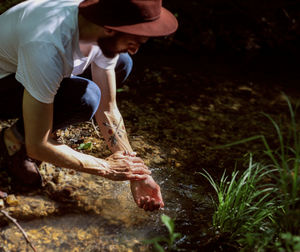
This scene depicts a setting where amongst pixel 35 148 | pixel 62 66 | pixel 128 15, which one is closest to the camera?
pixel 128 15

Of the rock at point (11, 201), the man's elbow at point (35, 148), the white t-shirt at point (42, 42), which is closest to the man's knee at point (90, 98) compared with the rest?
the white t-shirt at point (42, 42)

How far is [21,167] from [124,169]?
0.60 m

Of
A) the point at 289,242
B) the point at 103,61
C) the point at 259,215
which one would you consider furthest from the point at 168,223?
the point at 103,61

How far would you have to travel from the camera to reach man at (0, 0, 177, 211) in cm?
155

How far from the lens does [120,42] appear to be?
5.44 feet

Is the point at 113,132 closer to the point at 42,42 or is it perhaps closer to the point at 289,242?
the point at 42,42

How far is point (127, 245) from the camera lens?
1932 millimetres

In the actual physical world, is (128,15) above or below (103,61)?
above

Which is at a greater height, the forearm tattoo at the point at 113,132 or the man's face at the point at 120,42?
the man's face at the point at 120,42

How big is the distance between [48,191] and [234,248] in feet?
3.67

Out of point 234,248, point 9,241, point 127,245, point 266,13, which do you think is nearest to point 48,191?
point 9,241

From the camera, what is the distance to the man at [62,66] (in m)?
1.55

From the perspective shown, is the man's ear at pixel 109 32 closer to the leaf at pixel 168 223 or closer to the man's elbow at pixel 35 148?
the man's elbow at pixel 35 148

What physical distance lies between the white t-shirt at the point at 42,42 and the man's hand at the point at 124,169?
575 mm
